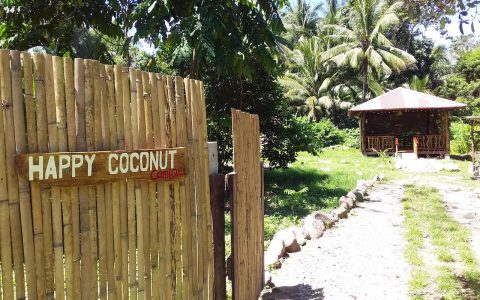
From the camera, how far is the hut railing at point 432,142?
21750mm

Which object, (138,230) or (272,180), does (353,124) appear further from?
(138,230)

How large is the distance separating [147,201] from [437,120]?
23.8 m

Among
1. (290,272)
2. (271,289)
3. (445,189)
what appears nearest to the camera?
(271,289)

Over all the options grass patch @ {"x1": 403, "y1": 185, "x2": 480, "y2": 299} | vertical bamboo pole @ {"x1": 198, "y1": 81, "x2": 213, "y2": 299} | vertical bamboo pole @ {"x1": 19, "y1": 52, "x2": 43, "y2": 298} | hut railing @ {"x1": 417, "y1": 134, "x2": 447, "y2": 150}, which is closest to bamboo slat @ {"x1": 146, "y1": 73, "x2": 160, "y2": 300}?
vertical bamboo pole @ {"x1": 198, "y1": 81, "x2": 213, "y2": 299}

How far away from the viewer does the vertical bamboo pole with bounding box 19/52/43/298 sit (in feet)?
7.02

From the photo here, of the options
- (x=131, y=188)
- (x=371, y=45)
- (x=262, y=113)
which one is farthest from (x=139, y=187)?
(x=371, y=45)

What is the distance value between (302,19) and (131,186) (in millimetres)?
38220

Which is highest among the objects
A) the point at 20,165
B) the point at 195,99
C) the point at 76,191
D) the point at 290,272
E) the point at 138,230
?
the point at 195,99

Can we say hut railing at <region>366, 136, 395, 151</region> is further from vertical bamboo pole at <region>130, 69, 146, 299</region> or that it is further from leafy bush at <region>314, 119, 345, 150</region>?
vertical bamboo pole at <region>130, 69, 146, 299</region>

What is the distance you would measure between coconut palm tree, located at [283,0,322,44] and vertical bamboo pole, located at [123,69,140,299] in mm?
36180

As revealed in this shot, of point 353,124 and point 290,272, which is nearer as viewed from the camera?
point 290,272

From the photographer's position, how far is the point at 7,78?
211 cm

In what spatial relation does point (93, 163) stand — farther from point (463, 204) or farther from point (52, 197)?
point (463, 204)

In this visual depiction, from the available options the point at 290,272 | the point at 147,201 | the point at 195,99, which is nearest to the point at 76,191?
the point at 147,201
